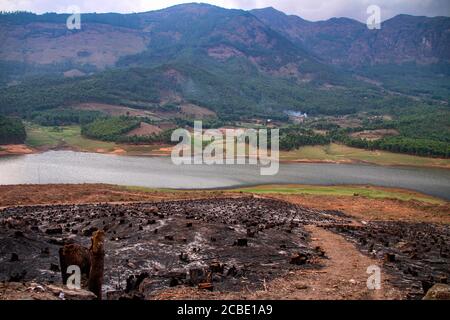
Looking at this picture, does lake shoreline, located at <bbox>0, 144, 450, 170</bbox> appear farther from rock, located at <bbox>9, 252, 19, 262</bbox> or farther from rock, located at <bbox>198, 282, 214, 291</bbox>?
rock, located at <bbox>198, 282, 214, 291</bbox>

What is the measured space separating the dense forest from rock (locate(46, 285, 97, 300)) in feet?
275

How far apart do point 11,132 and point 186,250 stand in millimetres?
80020

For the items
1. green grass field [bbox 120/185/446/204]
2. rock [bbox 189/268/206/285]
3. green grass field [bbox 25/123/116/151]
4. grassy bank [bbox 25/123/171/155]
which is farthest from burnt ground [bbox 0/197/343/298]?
green grass field [bbox 25/123/116/151]

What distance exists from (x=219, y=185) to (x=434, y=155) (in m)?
50.6

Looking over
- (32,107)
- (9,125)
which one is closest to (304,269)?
(9,125)

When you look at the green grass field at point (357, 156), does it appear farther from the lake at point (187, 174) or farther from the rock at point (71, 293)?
the rock at point (71, 293)

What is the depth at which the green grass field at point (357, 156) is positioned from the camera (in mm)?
83125

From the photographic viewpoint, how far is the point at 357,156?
8794 centimetres

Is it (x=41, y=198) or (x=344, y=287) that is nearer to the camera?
(x=344, y=287)

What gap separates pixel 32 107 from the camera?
440ft

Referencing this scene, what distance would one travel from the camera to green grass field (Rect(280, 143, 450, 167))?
83.1 meters

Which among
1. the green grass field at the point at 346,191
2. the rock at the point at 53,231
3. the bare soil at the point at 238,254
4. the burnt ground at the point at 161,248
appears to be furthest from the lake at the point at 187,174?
the rock at the point at 53,231
